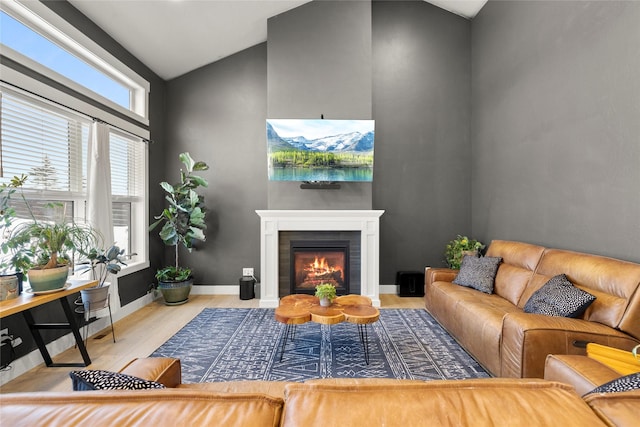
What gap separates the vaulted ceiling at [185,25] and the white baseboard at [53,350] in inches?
124

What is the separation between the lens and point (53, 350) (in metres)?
2.66

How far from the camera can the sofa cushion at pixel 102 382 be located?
0.87 m

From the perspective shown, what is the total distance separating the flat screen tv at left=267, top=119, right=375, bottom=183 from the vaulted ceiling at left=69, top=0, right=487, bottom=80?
1.41 metres

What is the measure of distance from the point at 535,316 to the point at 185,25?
459cm

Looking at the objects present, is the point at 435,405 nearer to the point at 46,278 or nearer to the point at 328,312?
the point at 328,312

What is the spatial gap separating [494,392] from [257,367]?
2.14 meters

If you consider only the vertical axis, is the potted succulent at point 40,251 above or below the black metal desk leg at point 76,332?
above

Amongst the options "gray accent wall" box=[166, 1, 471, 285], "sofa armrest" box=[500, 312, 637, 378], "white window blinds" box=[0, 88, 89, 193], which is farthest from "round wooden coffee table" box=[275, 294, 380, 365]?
"white window blinds" box=[0, 88, 89, 193]

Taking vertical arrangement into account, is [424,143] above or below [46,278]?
above

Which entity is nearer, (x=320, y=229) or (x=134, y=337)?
(x=134, y=337)

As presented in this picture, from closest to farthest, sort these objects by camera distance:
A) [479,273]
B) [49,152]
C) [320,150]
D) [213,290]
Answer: [49,152]
[479,273]
[320,150]
[213,290]

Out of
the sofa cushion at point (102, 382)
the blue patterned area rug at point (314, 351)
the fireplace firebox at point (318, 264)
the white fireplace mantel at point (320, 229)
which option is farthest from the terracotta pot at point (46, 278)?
the fireplace firebox at point (318, 264)

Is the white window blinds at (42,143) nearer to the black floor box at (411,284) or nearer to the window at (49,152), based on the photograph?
the window at (49,152)

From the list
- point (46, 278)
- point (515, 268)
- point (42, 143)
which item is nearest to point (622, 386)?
point (515, 268)
